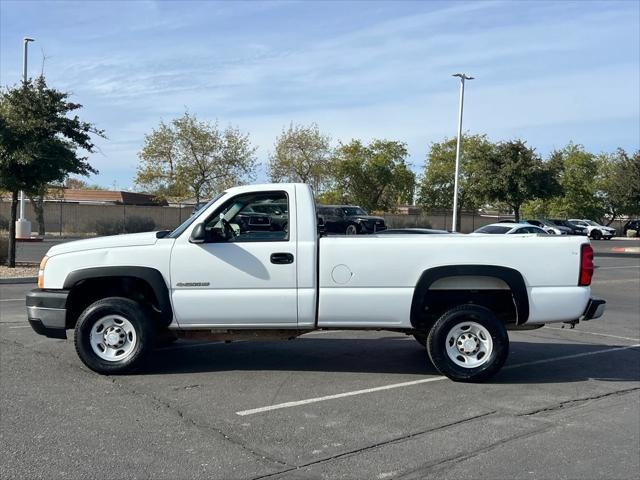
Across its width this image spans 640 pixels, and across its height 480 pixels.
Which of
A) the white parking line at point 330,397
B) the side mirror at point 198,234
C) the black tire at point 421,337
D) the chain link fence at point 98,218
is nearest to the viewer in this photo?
the white parking line at point 330,397

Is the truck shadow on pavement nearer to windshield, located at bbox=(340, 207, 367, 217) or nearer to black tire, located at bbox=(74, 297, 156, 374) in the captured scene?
black tire, located at bbox=(74, 297, 156, 374)

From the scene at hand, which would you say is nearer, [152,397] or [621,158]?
[152,397]

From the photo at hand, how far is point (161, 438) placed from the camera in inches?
209

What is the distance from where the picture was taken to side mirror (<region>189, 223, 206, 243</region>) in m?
7.00

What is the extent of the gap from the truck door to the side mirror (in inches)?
2.6

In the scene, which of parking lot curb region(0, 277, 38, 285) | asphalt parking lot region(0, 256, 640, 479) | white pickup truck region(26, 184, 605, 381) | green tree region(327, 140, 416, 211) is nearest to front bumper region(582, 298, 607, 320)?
white pickup truck region(26, 184, 605, 381)

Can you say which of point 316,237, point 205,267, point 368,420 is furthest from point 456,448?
point 205,267

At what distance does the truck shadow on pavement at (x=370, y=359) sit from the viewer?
7.71m

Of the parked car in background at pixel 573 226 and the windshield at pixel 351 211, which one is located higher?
the windshield at pixel 351 211

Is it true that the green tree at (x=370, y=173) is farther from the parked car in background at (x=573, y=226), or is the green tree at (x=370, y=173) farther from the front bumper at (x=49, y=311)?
the front bumper at (x=49, y=311)

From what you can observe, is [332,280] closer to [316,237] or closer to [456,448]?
[316,237]

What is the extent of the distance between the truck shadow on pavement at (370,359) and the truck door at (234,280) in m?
0.84

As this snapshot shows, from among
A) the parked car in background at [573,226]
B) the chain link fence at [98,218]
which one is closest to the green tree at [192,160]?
the chain link fence at [98,218]

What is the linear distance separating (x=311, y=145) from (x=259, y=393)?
43.6 m
